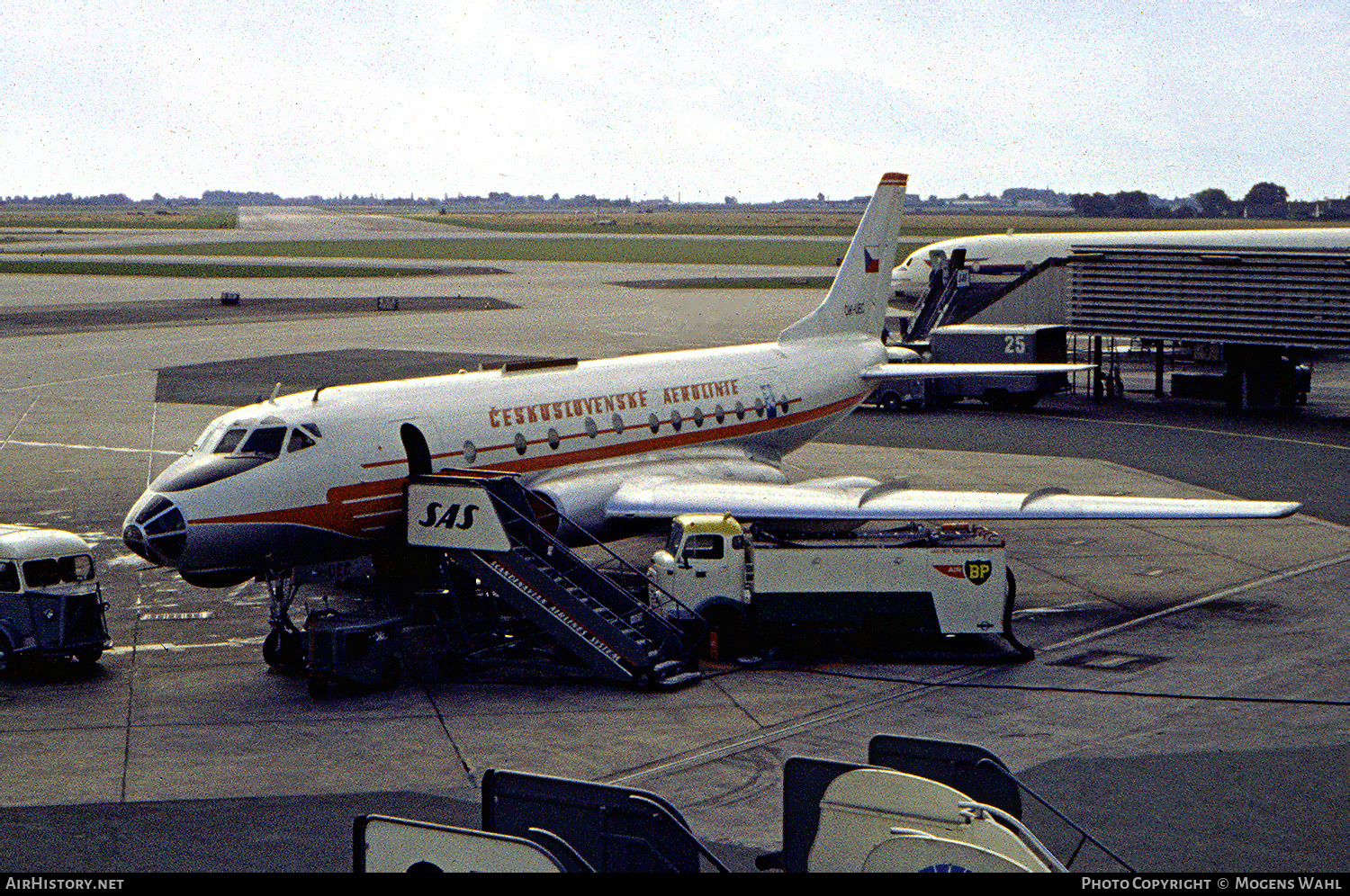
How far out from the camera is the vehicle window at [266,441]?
2461 centimetres

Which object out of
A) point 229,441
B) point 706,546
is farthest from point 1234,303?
point 229,441

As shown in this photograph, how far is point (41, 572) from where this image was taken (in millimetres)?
24125

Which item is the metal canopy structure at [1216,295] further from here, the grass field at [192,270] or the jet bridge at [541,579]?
the grass field at [192,270]

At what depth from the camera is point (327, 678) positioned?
22828 millimetres

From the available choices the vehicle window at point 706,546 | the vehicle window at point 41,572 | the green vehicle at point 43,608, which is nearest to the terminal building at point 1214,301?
the vehicle window at point 706,546

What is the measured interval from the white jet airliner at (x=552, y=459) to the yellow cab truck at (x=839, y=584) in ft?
7.99

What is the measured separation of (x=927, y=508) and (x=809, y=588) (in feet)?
13.3

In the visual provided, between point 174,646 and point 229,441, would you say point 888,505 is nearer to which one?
point 229,441

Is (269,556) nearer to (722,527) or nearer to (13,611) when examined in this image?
(13,611)

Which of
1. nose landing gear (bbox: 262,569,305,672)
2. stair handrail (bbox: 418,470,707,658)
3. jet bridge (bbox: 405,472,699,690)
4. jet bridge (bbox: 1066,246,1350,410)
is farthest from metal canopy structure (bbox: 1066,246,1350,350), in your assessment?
nose landing gear (bbox: 262,569,305,672)

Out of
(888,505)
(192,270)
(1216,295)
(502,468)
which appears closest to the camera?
(888,505)

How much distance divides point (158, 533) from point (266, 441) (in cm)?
267

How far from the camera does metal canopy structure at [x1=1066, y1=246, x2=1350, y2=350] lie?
5147 cm

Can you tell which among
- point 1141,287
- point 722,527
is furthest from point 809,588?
point 1141,287
